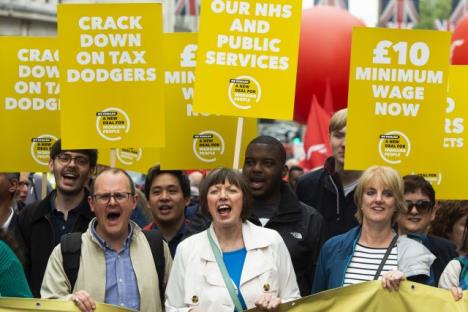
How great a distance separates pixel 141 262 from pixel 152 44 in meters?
2.19

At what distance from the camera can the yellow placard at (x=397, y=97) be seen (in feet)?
26.3

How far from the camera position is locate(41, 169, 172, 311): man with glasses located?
6250mm

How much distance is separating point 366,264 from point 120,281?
135cm

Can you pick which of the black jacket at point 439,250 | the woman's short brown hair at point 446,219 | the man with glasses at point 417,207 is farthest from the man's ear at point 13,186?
the woman's short brown hair at point 446,219

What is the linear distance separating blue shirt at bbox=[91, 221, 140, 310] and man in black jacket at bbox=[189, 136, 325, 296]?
86cm

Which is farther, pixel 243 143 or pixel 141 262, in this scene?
pixel 243 143

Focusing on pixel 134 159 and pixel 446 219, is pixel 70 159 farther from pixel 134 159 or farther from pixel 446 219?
pixel 446 219

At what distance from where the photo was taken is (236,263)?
623 centimetres

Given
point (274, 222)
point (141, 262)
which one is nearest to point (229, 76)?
point (274, 222)

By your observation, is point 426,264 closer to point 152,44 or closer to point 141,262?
point 141,262

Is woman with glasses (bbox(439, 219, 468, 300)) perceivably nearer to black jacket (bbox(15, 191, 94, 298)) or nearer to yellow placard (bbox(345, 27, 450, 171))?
yellow placard (bbox(345, 27, 450, 171))

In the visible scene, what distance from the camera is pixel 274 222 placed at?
7.27 meters

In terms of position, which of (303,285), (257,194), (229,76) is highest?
(229,76)

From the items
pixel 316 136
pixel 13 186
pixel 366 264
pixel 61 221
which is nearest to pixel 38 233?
pixel 61 221
